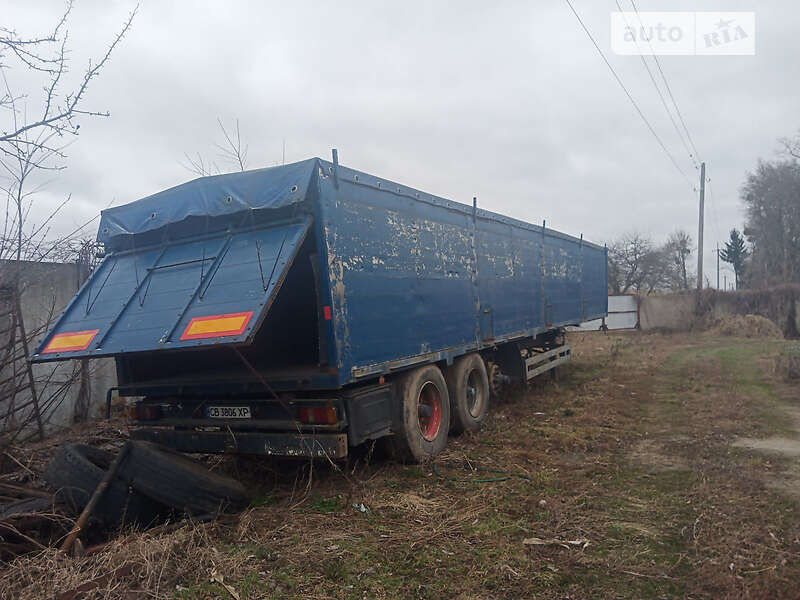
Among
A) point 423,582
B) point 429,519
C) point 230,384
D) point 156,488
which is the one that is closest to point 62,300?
point 230,384

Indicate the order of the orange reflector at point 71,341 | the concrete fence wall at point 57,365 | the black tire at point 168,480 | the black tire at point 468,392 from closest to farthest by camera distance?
the black tire at point 168,480 < the orange reflector at point 71,341 < the black tire at point 468,392 < the concrete fence wall at point 57,365

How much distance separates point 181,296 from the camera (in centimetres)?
498

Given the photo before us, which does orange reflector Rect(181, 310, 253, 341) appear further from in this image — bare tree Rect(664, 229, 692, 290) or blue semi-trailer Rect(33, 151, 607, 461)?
bare tree Rect(664, 229, 692, 290)

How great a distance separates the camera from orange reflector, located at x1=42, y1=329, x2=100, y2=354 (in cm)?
506

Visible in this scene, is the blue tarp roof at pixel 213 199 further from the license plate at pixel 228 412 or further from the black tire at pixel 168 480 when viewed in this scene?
the black tire at pixel 168 480

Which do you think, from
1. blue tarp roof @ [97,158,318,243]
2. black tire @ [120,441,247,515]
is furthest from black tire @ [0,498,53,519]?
blue tarp roof @ [97,158,318,243]

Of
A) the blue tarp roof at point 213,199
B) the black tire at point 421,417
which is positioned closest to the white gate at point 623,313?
the black tire at point 421,417

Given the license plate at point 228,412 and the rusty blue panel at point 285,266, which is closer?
the rusty blue panel at point 285,266

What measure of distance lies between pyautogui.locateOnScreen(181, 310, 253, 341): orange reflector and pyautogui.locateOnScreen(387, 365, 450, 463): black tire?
82.8 inches

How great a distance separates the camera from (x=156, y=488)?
4352 mm

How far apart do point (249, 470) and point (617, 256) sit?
48.3 metres

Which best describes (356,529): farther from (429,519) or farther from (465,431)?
(465,431)

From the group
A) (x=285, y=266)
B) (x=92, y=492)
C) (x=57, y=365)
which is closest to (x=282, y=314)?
(x=285, y=266)

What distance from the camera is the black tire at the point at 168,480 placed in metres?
4.35
